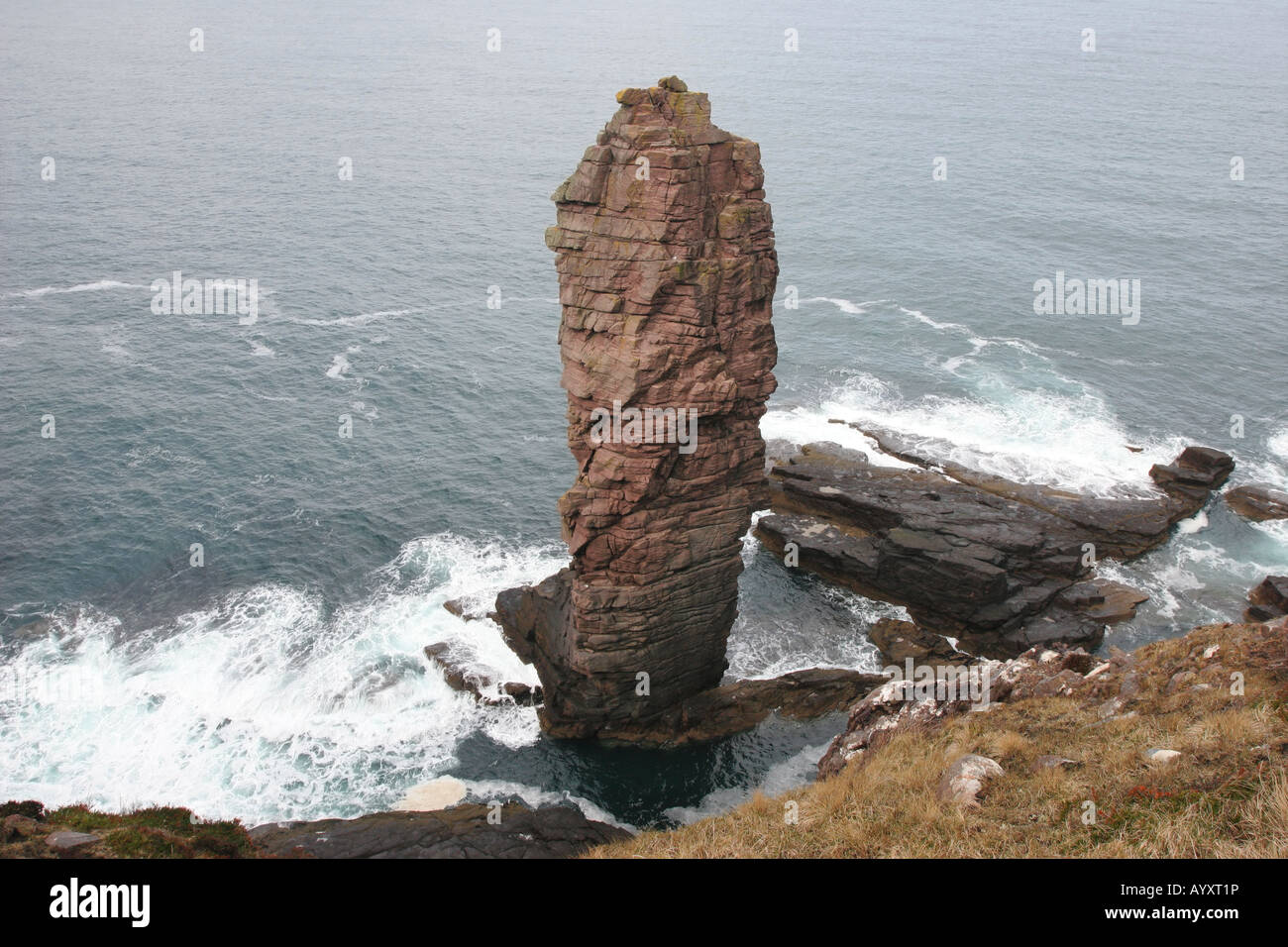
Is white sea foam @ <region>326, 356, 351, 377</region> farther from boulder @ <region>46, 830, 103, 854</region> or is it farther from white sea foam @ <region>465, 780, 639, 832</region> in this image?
boulder @ <region>46, 830, 103, 854</region>

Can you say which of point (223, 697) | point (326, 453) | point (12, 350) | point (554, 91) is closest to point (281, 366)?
point (326, 453)

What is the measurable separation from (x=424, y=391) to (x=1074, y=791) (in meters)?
71.5

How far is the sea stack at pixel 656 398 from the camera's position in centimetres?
4425

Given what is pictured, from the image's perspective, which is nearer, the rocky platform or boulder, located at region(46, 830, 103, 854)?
boulder, located at region(46, 830, 103, 854)

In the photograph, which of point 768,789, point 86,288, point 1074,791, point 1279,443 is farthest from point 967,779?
point 86,288

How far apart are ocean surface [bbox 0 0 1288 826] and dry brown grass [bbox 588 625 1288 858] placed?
1917 cm

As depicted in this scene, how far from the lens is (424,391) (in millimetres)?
87875

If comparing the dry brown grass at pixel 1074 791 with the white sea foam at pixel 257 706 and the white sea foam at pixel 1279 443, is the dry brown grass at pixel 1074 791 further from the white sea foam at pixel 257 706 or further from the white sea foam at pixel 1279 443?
the white sea foam at pixel 1279 443

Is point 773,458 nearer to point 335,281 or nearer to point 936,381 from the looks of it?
point 936,381

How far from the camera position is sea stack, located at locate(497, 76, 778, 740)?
4425 cm

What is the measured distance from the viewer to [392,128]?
162 metres

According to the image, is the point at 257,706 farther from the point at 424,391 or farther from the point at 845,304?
the point at 845,304

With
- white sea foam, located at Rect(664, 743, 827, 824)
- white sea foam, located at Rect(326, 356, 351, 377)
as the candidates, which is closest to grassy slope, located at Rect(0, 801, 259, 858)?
white sea foam, located at Rect(664, 743, 827, 824)
